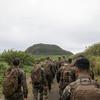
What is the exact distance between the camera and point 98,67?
3081 cm

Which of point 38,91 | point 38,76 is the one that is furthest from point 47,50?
point 38,76

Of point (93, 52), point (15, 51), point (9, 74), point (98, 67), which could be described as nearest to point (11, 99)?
point (9, 74)

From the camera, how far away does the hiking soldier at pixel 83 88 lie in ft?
23.7

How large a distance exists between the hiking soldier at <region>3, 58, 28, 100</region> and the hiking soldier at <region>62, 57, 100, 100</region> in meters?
4.69

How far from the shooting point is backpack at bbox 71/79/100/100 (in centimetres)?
722

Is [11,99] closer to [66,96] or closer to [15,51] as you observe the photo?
[66,96]

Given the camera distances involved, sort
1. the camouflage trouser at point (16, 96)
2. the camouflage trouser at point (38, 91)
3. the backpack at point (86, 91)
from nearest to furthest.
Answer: the backpack at point (86, 91) < the camouflage trouser at point (16, 96) < the camouflage trouser at point (38, 91)

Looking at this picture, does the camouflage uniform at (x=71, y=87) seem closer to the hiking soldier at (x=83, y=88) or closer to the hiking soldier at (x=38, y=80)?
the hiking soldier at (x=83, y=88)

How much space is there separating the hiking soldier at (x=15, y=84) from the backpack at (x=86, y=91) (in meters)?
4.95

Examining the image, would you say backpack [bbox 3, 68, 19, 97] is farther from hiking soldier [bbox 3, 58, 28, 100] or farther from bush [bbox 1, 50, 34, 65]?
bush [bbox 1, 50, 34, 65]

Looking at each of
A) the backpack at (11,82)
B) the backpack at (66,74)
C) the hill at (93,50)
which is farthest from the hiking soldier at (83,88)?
the hill at (93,50)

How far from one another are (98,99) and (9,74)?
552cm

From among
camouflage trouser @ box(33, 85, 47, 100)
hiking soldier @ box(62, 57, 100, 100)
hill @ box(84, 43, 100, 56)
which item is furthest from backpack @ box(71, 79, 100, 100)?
hill @ box(84, 43, 100, 56)

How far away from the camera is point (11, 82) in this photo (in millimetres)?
12195
